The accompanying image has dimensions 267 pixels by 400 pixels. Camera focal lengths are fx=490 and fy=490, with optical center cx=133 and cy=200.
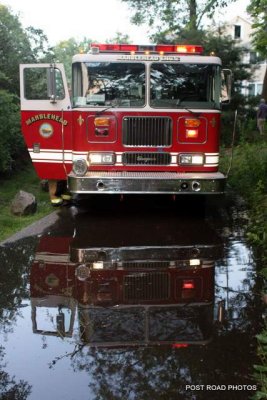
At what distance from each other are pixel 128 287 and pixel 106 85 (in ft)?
13.2

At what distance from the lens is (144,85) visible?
823 centimetres

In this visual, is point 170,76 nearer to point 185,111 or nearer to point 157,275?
point 185,111

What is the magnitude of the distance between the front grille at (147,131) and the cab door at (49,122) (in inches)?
43.9

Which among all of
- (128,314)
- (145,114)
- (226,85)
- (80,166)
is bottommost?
(128,314)

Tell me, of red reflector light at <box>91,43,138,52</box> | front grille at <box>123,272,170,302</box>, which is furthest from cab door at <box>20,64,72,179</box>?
front grille at <box>123,272,170,302</box>

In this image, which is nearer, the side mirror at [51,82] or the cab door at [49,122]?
the side mirror at [51,82]

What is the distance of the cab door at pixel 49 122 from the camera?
849 cm

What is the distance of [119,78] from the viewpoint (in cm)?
815

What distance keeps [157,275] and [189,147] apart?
3185 mm

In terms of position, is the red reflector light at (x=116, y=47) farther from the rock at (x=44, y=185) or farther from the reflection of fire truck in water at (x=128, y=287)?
the rock at (x=44, y=185)

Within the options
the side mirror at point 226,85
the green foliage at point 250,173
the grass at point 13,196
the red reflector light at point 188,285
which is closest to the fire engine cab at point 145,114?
the side mirror at point 226,85

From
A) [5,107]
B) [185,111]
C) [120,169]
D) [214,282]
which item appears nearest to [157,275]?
[214,282]

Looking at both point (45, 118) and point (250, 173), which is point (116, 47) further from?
point (250, 173)

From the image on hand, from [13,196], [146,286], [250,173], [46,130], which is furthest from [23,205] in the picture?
[250,173]
